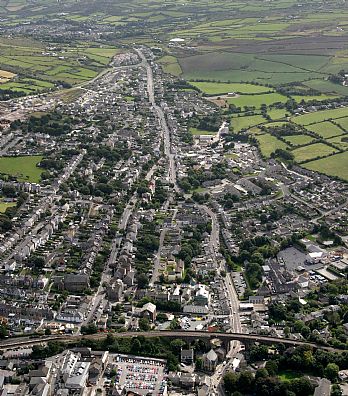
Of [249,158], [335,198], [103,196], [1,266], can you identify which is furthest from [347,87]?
[1,266]

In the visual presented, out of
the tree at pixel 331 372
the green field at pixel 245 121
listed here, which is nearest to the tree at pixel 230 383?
the tree at pixel 331 372

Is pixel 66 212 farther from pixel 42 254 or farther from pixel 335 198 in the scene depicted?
Result: pixel 335 198

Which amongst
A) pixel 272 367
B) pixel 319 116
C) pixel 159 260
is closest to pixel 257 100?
pixel 319 116

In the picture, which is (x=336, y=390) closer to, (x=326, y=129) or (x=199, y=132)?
(x=326, y=129)

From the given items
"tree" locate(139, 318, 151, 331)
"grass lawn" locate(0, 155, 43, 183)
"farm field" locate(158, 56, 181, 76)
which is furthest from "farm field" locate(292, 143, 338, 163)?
"farm field" locate(158, 56, 181, 76)

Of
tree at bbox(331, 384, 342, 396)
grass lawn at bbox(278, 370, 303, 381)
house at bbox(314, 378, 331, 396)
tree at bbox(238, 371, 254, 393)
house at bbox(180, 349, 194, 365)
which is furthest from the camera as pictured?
house at bbox(180, 349, 194, 365)

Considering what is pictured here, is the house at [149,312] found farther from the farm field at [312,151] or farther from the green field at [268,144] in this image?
the green field at [268,144]

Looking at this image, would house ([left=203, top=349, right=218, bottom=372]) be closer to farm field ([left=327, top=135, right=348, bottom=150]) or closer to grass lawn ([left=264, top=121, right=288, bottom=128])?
farm field ([left=327, top=135, right=348, bottom=150])
